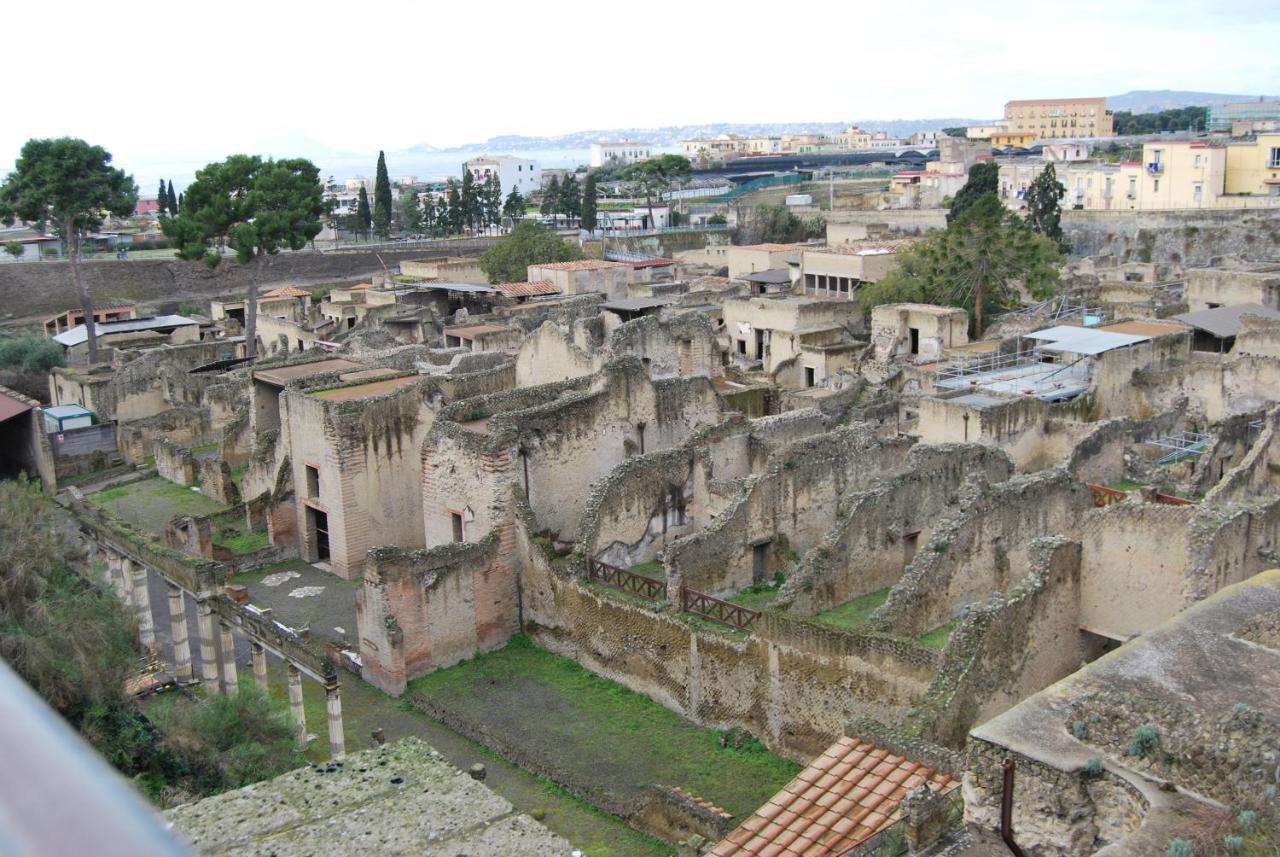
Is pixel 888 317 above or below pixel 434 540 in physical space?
above

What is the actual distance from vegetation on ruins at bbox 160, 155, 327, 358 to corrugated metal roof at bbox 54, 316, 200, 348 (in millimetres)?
3743

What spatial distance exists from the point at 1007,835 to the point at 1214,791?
66.9 inches

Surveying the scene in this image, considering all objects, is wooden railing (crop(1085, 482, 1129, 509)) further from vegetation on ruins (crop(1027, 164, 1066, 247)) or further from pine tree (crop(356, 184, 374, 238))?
pine tree (crop(356, 184, 374, 238))

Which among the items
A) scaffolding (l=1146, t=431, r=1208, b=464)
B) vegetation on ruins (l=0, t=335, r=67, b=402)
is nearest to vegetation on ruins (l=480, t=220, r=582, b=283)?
vegetation on ruins (l=0, t=335, r=67, b=402)

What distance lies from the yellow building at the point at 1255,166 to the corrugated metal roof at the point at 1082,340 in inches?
1885

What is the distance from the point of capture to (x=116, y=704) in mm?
14922

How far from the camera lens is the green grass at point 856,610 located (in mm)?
18906

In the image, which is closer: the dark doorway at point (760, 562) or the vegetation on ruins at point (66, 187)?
the dark doorway at point (760, 562)

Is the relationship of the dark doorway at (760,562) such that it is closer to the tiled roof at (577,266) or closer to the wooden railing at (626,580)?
the wooden railing at (626,580)

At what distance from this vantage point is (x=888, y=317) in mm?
38844

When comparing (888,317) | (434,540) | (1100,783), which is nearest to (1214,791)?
(1100,783)

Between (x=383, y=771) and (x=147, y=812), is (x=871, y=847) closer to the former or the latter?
(x=383, y=771)

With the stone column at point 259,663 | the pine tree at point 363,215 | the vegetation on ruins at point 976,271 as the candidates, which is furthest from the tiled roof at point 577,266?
the pine tree at point 363,215

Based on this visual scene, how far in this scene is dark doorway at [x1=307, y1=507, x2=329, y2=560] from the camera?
25344 mm
